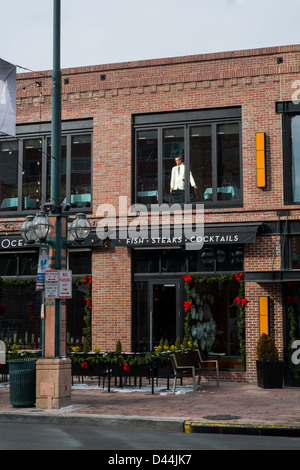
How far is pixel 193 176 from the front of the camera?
18453 millimetres

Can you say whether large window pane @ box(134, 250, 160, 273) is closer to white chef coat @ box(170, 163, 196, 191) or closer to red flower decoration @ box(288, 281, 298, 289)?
white chef coat @ box(170, 163, 196, 191)

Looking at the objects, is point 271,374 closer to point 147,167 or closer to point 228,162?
point 228,162

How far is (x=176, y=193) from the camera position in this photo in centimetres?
1852

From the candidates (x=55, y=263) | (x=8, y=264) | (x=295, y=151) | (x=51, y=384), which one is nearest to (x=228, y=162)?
(x=295, y=151)

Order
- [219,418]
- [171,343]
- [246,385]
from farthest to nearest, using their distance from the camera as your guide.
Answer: [171,343], [246,385], [219,418]

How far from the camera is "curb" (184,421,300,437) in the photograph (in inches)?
416

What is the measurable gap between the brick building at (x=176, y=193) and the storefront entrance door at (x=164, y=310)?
3cm

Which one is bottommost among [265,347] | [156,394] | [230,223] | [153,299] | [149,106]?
[156,394]

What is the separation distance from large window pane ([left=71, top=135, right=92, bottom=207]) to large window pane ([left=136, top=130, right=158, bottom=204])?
147cm

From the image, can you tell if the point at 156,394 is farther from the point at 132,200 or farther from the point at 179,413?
the point at 132,200

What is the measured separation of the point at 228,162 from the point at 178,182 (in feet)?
4.72

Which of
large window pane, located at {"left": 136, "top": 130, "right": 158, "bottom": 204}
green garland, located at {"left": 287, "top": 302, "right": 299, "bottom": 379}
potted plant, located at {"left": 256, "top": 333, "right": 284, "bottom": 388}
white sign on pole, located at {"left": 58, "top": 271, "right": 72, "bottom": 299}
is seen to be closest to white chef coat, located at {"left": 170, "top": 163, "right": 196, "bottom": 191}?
large window pane, located at {"left": 136, "top": 130, "right": 158, "bottom": 204}
